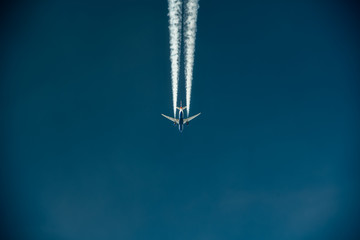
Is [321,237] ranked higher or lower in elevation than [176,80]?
lower

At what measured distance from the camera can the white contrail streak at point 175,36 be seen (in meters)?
20.8

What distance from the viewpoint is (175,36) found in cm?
2275

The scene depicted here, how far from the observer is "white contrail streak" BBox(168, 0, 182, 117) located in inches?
818

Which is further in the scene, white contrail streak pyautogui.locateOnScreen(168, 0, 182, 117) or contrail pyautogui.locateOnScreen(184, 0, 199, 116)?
contrail pyautogui.locateOnScreen(184, 0, 199, 116)

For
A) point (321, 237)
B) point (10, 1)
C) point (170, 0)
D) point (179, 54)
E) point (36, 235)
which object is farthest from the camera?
point (321, 237)

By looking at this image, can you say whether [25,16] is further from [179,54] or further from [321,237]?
[321,237]

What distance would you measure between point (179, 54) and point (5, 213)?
38.8 m

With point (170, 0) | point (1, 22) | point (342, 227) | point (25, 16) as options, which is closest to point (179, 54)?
point (170, 0)

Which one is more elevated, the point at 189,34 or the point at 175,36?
the point at 189,34

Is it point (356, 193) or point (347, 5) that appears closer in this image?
point (347, 5)

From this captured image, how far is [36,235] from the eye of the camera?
31.9m

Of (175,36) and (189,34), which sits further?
(189,34)

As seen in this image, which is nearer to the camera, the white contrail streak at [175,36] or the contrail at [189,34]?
the white contrail streak at [175,36]

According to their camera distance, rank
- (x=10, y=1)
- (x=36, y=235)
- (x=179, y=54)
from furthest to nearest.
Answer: (x=36, y=235), (x=10, y=1), (x=179, y=54)
